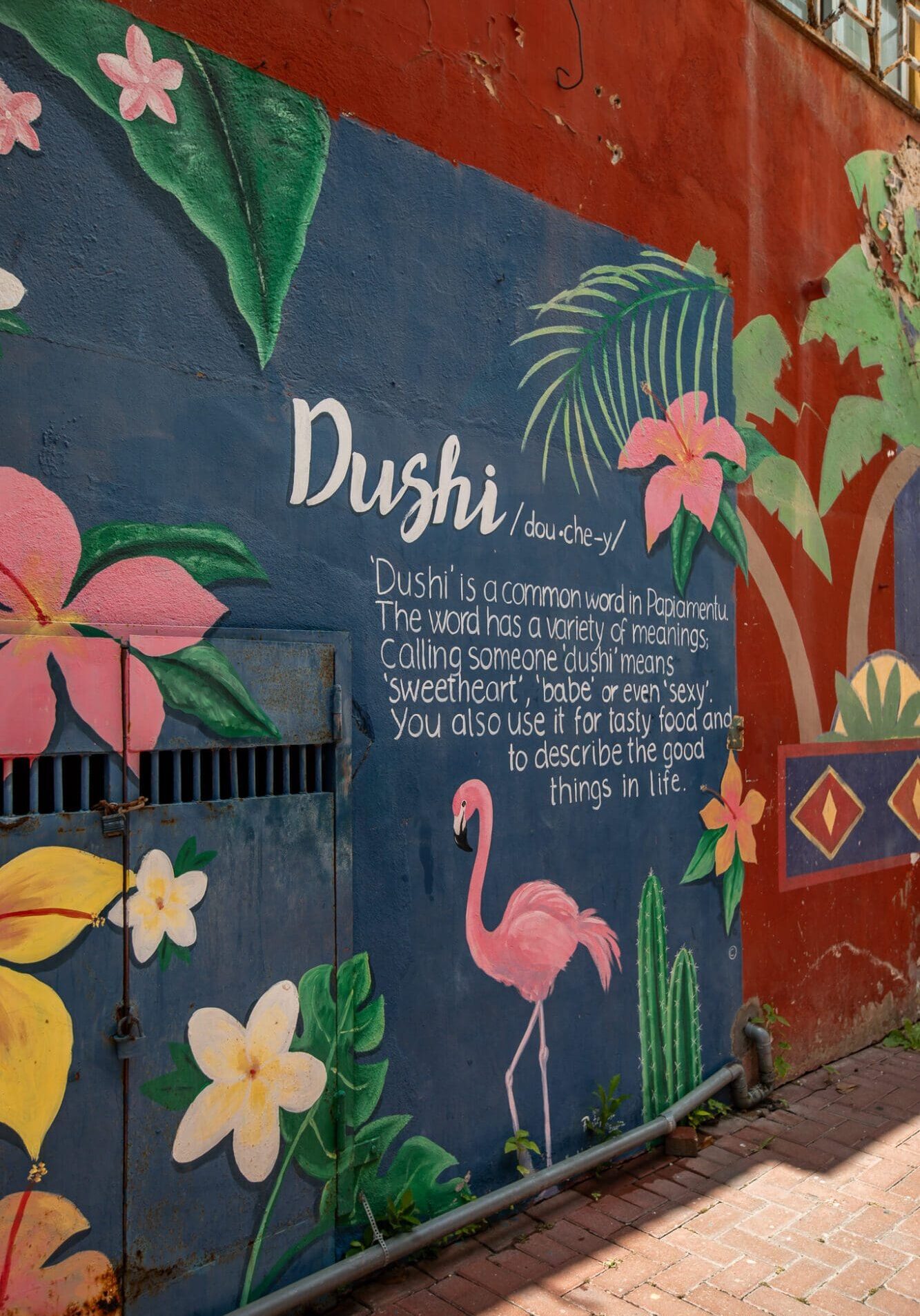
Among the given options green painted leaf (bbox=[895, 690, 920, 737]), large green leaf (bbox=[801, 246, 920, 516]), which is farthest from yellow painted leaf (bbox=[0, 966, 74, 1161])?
green painted leaf (bbox=[895, 690, 920, 737])

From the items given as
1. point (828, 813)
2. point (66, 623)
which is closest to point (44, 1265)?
point (66, 623)

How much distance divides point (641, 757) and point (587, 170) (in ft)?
8.58

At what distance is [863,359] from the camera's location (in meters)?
6.41

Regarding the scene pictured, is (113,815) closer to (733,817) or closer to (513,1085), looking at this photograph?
(513,1085)

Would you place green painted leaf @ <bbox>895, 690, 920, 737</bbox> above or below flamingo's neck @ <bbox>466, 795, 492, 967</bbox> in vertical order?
above

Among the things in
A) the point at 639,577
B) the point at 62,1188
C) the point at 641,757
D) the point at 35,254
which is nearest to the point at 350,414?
the point at 35,254

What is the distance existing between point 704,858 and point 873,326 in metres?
3.59

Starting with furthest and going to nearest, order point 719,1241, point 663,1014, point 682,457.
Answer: point 682,457, point 663,1014, point 719,1241

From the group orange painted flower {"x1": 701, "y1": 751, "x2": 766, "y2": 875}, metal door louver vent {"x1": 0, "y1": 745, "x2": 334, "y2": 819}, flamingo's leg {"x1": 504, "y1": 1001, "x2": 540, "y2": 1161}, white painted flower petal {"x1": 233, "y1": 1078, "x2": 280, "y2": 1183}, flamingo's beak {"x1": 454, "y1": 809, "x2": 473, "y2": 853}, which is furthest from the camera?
orange painted flower {"x1": 701, "y1": 751, "x2": 766, "y2": 875}

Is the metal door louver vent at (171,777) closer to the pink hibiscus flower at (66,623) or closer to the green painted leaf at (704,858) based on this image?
the pink hibiscus flower at (66,623)

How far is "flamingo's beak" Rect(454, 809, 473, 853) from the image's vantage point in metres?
4.02

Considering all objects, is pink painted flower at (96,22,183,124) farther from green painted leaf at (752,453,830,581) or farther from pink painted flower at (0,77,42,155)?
green painted leaf at (752,453,830,581)

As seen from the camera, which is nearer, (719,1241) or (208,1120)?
(208,1120)

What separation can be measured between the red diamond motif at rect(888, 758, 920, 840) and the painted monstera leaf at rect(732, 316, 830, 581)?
1.66 meters
